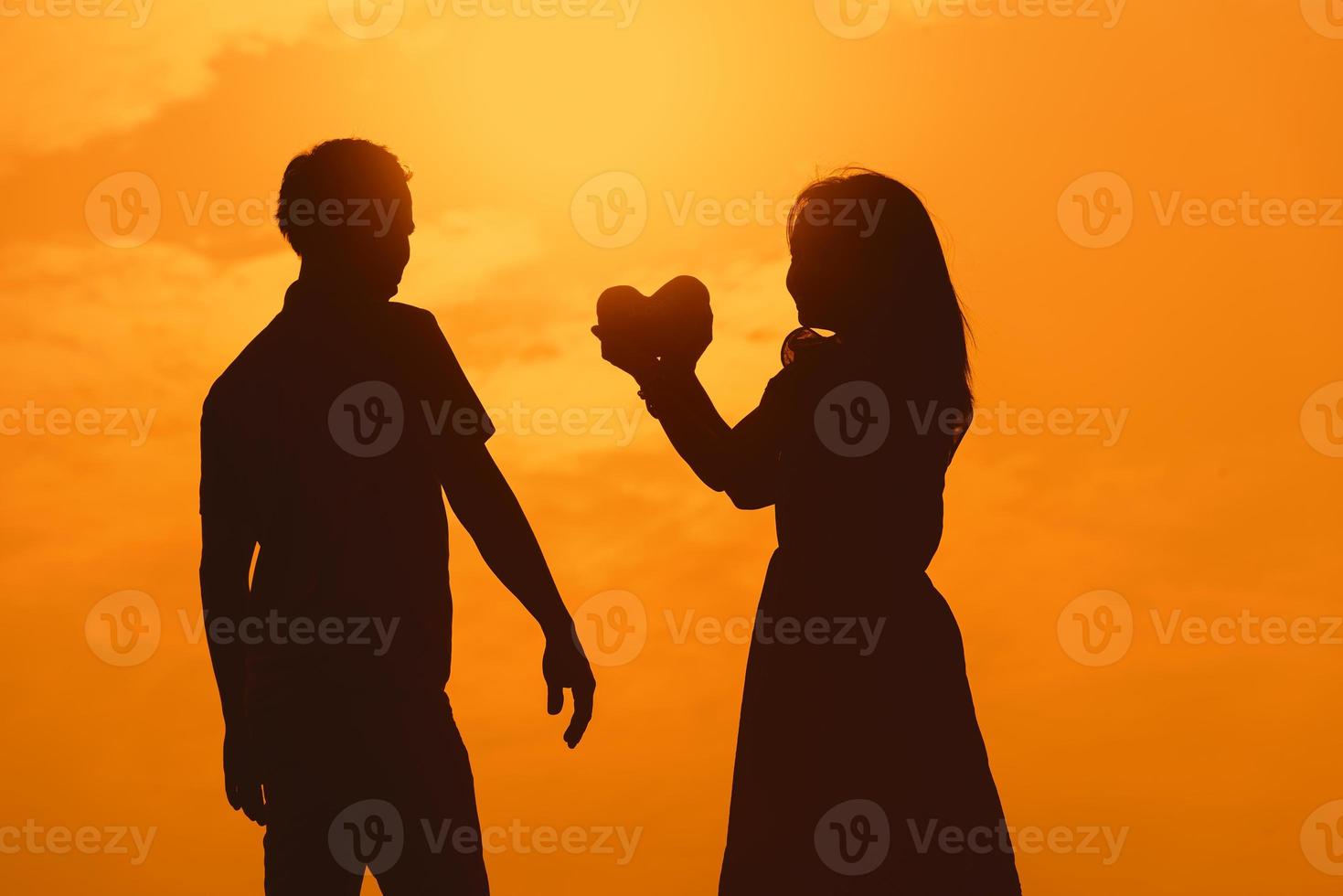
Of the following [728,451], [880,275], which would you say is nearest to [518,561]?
[728,451]

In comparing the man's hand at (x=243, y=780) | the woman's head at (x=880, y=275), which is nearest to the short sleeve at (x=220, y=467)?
the man's hand at (x=243, y=780)

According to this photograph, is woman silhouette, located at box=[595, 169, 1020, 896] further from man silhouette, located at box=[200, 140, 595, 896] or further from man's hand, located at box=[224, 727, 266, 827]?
man's hand, located at box=[224, 727, 266, 827]

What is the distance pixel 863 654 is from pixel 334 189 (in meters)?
2.27

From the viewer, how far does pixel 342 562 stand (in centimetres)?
512

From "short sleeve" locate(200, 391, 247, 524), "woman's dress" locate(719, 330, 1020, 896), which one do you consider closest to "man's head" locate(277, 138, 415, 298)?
"short sleeve" locate(200, 391, 247, 524)

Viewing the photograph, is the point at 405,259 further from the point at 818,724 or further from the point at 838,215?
the point at 818,724

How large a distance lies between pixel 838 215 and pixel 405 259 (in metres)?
1.42

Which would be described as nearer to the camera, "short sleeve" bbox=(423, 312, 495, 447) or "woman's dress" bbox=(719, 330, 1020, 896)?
"woman's dress" bbox=(719, 330, 1020, 896)

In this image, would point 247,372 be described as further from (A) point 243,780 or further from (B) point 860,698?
(B) point 860,698

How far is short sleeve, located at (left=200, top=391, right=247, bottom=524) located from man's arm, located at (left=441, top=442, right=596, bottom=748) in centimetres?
67

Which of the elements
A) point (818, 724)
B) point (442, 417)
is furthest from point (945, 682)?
point (442, 417)

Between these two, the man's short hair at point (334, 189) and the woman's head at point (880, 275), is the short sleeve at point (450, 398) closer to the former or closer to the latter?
the man's short hair at point (334, 189)

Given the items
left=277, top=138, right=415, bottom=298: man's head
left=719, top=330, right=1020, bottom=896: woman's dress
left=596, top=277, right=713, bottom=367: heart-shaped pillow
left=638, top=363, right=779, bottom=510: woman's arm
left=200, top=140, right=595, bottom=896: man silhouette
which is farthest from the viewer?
left=596, top=277, right=713, bottom=367: heart-shaped pillow

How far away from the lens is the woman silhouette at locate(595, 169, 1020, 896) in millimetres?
5227
